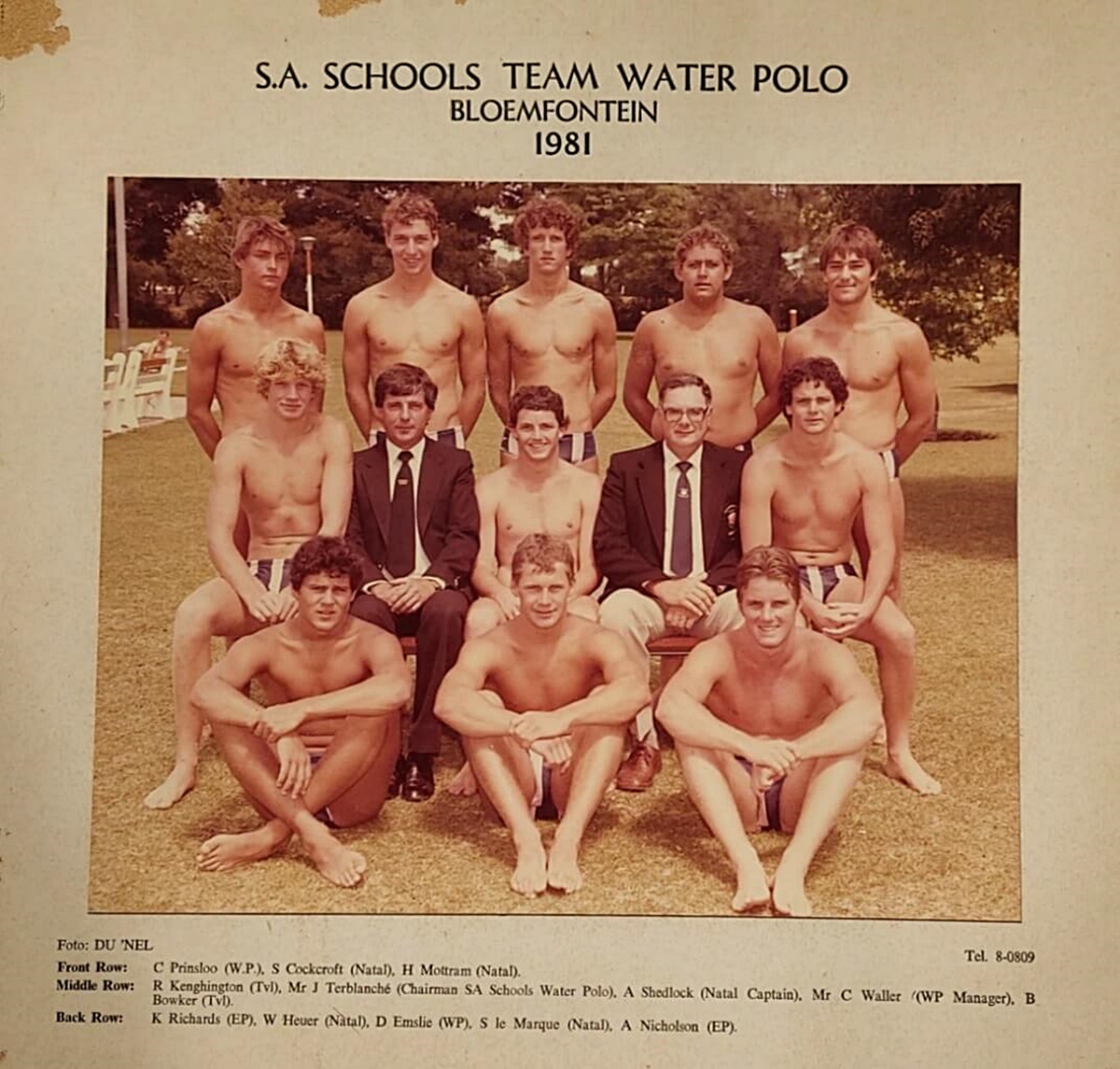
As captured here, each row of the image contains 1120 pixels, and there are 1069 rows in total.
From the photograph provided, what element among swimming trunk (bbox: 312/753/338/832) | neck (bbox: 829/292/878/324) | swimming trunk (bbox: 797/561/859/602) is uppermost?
neck (bbox: 829/292/878/324)

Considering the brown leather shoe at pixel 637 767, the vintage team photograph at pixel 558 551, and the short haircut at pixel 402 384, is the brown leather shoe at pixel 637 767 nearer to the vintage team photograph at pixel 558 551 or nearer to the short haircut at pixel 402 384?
the vintage team photograph at pixel 558 551

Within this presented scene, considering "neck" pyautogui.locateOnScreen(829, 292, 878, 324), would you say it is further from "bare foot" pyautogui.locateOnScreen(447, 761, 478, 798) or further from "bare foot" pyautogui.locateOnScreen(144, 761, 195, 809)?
"bare foot" pyautogui.locateOnScreen(144, 761, 195, 809)

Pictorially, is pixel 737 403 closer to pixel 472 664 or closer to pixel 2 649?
pixel 472 664

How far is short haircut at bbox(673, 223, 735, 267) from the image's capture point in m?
1.50

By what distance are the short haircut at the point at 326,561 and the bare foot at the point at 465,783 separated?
25 centimetres

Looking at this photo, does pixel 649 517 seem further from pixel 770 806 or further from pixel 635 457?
pixel 770 806

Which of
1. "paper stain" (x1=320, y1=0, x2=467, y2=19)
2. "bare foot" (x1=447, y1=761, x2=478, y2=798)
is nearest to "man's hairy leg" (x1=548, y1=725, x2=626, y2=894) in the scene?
"bare foot" (x1=447, y1=761, x2=478, y2=798)

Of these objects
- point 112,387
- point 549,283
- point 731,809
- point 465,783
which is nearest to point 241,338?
point 112,387

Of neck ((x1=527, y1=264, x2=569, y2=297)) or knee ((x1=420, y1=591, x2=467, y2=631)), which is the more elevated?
neck ((x1=527, y1=264, x2=569, y2=297))

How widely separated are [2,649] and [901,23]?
1273mm

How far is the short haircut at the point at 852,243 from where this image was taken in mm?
1512

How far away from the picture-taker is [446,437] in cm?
154

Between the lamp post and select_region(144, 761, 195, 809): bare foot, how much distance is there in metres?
0.56

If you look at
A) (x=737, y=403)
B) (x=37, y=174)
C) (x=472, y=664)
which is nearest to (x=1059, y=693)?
(x=737, y=403)
